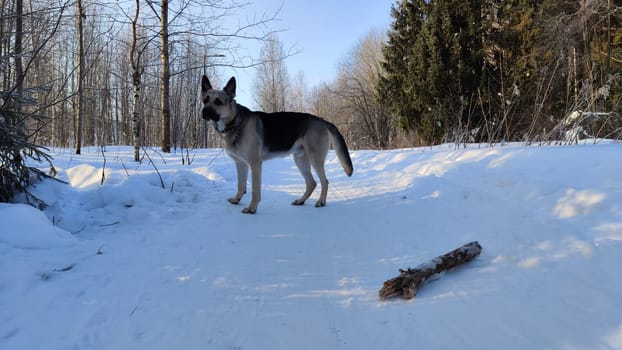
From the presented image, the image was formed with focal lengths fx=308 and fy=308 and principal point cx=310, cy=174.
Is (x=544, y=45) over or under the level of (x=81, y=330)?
over

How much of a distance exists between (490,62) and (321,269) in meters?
15.4

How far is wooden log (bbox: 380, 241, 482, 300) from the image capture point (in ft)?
6.01

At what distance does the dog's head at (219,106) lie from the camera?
13.1 ft

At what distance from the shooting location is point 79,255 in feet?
6.64

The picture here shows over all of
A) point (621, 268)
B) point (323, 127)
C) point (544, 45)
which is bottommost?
point (621, 268)

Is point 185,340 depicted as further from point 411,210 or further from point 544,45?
point 544,45

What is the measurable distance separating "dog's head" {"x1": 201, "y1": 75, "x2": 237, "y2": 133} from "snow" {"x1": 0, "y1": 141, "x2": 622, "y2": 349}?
3.81ft

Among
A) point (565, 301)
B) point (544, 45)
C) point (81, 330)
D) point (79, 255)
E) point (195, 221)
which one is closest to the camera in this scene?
point (81, 330)

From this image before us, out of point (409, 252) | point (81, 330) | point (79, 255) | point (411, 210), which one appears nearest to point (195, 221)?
point (79, 255)

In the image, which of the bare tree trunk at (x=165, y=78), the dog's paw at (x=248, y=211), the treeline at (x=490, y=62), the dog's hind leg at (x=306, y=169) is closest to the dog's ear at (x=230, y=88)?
the dog's hind leg at (x=306, y=169)

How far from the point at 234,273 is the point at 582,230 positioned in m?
2.37

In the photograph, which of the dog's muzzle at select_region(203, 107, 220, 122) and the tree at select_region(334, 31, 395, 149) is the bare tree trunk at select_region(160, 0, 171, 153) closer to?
the dog's muzzle at select_region(203, 107, 220, 122)

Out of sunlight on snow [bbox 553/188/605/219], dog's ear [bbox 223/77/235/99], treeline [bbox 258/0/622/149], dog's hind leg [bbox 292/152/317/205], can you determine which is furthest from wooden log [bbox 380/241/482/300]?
treeline [bbox 258/0/622/149]

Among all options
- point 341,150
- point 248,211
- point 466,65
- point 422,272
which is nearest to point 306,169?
point 341,150
